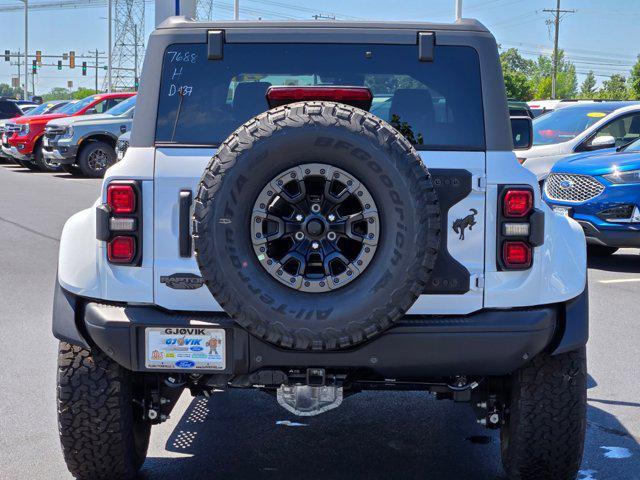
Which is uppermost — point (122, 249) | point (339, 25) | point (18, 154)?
point (339, 25)

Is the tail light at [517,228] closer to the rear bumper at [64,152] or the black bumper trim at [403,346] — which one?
the black bumper trim at [403,346]

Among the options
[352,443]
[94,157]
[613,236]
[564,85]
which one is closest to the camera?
[352,443]

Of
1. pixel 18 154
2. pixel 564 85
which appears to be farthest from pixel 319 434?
pixel 564 85

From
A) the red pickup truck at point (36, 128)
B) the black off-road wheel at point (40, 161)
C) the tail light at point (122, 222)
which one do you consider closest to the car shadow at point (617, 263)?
the tail light at point (122, 222)

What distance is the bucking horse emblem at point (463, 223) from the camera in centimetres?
382

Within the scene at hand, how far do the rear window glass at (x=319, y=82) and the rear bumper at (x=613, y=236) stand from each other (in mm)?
6339

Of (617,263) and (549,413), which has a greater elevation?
(549,413)

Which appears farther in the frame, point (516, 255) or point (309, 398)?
point (309, 398)

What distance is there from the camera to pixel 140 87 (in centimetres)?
406

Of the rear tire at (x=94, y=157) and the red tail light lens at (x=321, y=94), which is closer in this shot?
the red tail light lens at (x=321, y=94)

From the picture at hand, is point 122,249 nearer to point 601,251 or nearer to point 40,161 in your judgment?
point 601,251

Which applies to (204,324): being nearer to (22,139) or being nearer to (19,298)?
(19,298)

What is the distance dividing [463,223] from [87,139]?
735 inches

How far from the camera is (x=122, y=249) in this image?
385 cm
